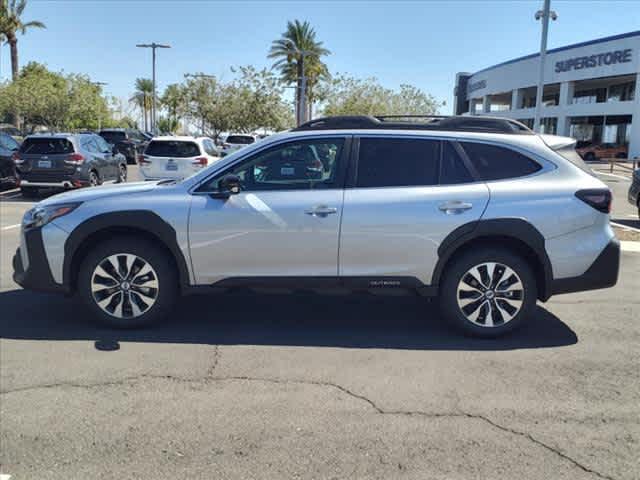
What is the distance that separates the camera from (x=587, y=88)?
50.5 meters

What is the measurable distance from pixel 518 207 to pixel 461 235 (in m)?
0.53

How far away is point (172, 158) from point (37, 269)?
9.30m

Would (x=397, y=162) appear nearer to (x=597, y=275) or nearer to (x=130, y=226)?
(x=597, y=275)

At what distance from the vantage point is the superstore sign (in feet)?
133

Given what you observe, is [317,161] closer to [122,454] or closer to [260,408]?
[260,408]

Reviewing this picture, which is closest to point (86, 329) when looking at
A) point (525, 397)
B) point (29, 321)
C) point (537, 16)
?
point (29, 321)

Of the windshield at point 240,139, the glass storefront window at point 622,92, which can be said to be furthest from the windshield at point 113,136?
the glass storefront window at point 622,92

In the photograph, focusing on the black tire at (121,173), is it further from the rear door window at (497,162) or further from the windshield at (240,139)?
the rear door window at (497,162)

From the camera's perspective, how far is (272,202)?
4832 millimetres

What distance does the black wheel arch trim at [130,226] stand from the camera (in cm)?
486

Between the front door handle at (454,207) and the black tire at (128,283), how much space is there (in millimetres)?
2314

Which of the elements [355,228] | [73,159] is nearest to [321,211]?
[355,228]

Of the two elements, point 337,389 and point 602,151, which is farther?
point 602,151

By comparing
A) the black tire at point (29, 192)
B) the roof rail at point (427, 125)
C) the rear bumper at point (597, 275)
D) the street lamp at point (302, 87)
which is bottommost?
the black tire at point (29, 192)
